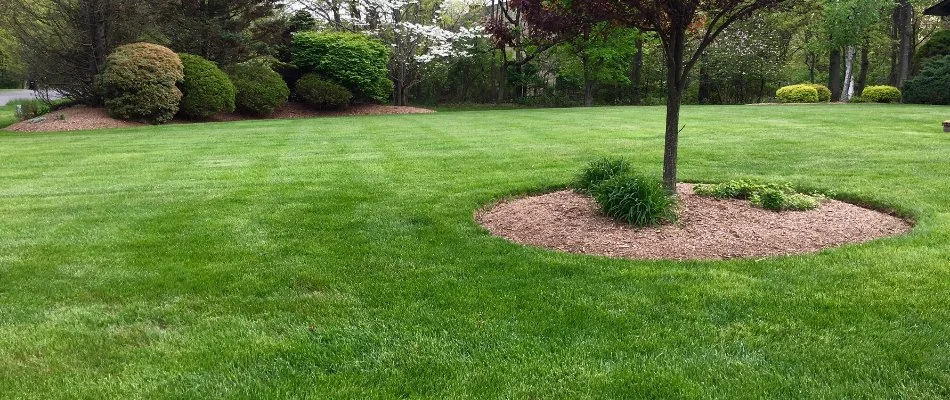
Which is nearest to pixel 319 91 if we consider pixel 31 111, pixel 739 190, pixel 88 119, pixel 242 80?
pixel 242 80

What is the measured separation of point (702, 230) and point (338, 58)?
19.8 meters

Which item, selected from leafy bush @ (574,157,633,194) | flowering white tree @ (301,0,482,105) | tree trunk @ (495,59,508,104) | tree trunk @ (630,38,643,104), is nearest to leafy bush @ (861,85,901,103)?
tree trunk @ (630,38,643,104)

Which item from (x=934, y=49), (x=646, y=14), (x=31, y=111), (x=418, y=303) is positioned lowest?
(x=418, y=303)

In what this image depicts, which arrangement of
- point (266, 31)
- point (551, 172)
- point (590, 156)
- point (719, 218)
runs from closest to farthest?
1. point (719, 218)
2. point (551, 172)
3. point (590, 156)
4. point (266, 31)

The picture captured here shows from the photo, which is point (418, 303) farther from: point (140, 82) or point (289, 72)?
point (289, 72)

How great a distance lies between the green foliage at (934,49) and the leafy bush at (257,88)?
76.2 feet

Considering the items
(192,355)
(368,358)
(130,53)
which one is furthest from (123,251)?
(130,53)

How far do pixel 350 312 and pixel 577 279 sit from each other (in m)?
1.52

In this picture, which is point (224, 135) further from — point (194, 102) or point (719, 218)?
point (719, 218)

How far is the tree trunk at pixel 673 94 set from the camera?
5.59 meters

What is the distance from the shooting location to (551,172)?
8.23 metres

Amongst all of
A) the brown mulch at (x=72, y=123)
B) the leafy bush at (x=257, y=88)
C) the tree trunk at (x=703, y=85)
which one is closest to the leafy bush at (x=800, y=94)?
the tree trunk at (x=703, y=85)

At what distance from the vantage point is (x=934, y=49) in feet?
76.6

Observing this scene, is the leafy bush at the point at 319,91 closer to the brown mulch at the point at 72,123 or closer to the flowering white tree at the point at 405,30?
the flowering white tree at the point at 405,30
